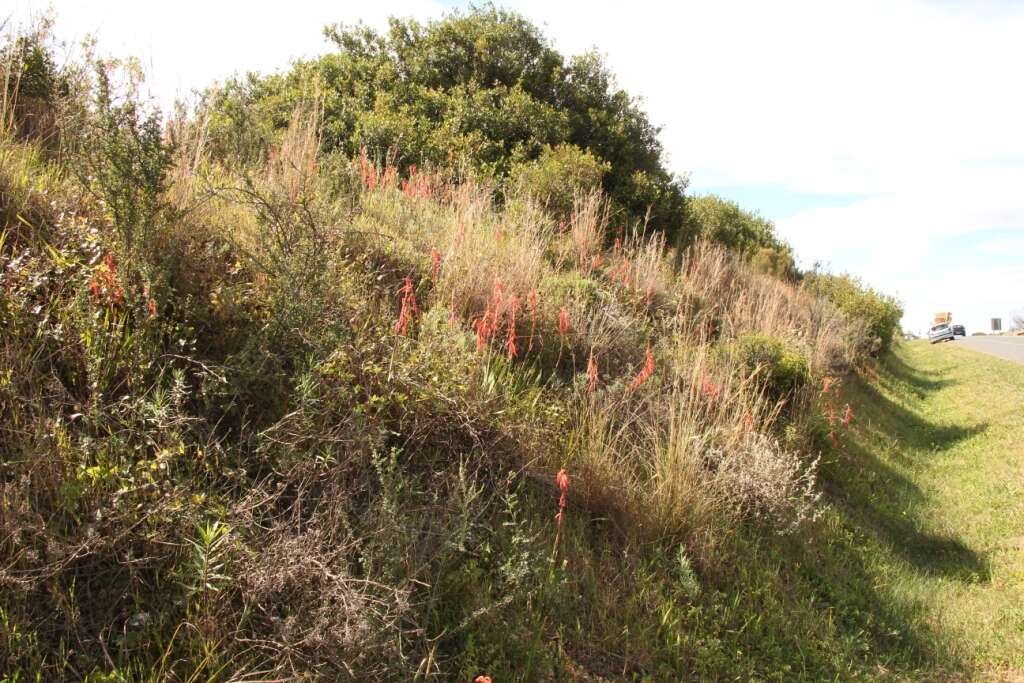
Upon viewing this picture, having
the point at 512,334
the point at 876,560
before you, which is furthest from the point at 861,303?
the point at 512,334

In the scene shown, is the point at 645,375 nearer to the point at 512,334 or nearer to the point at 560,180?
the point at 512,334

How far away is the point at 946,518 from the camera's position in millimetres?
7668

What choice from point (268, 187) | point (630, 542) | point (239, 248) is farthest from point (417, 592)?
point (268, 187)

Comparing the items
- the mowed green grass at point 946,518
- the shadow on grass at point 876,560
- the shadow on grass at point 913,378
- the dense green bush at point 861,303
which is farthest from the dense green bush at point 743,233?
the shadow on grass at point 876,560

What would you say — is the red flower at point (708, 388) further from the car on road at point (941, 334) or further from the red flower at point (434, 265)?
the car on road at point (941, 334)

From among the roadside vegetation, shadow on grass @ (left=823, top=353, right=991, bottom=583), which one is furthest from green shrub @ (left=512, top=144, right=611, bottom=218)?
shadow on grass @ (left=823, top=353, right=991, bottom=583)

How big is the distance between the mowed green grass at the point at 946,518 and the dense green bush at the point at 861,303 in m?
5.46

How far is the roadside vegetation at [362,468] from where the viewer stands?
283cm

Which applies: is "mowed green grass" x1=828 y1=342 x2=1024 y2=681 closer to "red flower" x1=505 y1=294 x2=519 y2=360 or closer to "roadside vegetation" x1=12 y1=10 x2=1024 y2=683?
"roadside vegetation" x1=12 y1=10 x2=1024 y2=683

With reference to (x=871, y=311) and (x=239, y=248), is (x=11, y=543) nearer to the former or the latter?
(x=239, y=248)

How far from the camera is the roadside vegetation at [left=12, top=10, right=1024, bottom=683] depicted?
2.83 metres

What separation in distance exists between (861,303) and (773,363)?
14.4 metres

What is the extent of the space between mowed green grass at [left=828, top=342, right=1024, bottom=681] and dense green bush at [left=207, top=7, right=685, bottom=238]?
5.37 metres

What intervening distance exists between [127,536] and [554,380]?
329cm
